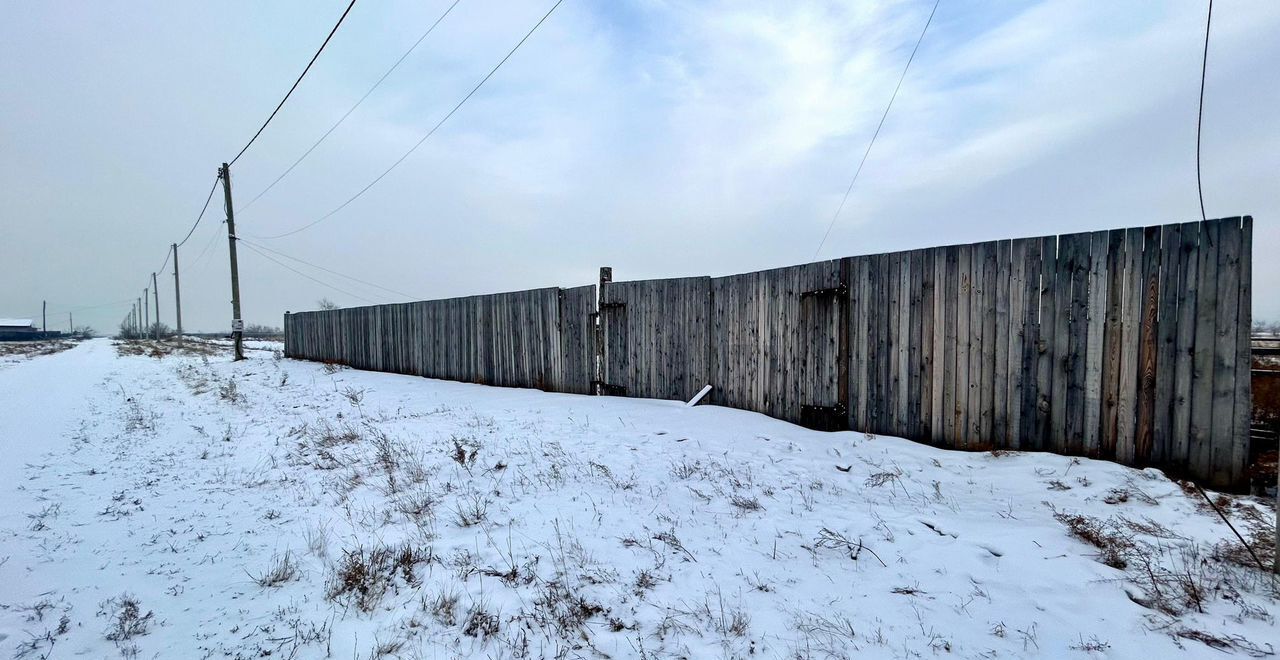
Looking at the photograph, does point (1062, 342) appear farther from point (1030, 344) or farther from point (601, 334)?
point (601, 334)

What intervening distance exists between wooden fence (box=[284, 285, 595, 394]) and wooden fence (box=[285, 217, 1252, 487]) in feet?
3.00

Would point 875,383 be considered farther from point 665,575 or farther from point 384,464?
point 384,464

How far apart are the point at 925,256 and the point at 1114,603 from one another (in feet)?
11.9

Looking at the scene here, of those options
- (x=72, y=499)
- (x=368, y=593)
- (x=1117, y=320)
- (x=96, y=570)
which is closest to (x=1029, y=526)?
→ (x=1117, y=320)

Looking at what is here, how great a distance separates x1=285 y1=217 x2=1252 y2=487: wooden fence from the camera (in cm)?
366

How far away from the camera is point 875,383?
17.7 feet

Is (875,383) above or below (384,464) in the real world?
above

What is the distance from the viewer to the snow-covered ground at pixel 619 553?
2.17 meters

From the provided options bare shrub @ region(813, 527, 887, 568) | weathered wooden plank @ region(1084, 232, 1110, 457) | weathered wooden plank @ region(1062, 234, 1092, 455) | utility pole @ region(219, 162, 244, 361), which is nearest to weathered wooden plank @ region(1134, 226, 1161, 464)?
weathered wooden plank @ region(1084, 232, 1110, 457)

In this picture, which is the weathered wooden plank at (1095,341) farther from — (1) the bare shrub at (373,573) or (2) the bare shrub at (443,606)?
(1) the bare shrub at (373,573)

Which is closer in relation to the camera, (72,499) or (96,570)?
(96,570)

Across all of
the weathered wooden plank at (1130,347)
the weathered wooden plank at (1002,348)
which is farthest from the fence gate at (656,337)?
the weathered wooden plank at (1130,347)

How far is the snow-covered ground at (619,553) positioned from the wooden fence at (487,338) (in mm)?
3420

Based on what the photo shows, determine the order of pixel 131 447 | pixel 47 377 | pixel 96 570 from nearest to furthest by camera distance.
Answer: pixel 96 570
pixel 131 447
pixel 47 377
